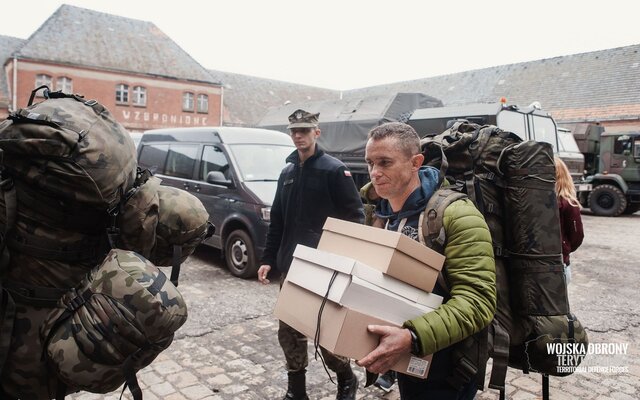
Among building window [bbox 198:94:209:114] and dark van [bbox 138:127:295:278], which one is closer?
dark van [bbox 138:127:295:278]

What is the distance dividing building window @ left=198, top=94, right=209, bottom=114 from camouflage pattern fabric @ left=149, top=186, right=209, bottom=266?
35712mm

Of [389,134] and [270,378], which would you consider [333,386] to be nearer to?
[270,378]

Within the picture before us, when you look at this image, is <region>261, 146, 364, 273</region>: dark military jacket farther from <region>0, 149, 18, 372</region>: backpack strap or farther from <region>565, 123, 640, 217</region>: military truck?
<region>565, 123, 640, 217</region>: military truck

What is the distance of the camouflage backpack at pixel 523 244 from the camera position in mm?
2031

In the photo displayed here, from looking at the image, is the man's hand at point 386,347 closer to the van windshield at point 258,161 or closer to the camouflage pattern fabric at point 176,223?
the camouflage pattern fabric at point 176,223

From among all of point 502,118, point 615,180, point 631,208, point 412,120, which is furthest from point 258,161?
point 631,208

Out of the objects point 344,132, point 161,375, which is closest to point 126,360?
point 161,375

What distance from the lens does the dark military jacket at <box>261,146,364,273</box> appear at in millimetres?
3535

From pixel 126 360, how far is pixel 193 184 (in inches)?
242

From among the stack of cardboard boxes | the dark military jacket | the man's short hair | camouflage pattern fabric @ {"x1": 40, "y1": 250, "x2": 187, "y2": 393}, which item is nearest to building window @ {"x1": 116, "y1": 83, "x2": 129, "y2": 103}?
the dark military jacket

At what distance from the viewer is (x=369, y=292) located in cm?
164

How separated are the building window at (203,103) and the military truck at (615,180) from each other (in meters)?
27.8

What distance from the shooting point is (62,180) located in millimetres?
1708

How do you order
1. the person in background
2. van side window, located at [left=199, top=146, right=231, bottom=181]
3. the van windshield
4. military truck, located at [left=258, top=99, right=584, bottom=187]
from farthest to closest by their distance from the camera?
military truck, located at [left=258, top=99, right=584, bottom=187]
van side window, located at [left=199, top=146, right=231, bottom=181]
the van windshield
the person in background
